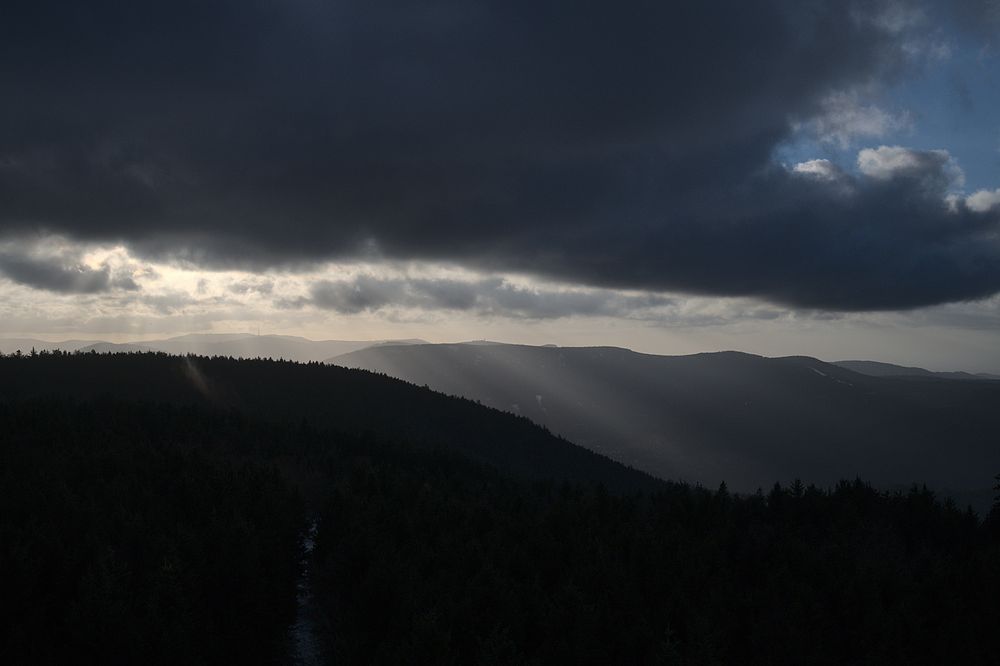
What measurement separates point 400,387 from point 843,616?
8730 cm

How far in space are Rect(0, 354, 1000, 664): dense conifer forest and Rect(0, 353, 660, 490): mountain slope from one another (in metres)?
34.4

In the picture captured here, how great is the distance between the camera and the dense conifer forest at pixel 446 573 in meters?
11.1

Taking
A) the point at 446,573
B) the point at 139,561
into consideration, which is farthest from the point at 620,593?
the point at 139,561

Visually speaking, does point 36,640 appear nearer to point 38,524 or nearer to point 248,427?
point 38,524

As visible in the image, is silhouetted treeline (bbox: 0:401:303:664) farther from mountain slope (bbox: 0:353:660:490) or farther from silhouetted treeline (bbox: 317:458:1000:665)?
mountain slope (bbox: 0:353:660:490)

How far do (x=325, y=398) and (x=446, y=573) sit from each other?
69717mm

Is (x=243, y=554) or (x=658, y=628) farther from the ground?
(x=243, y=554)

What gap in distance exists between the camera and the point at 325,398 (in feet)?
264

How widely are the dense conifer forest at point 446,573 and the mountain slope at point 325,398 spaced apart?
34.4 m

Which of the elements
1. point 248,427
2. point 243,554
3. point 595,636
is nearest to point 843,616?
point 595,636

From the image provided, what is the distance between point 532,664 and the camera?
10461 mm

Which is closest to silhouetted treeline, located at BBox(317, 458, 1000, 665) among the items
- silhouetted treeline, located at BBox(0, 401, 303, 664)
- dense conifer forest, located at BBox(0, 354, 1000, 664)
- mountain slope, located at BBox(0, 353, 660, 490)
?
dense conifer forest, located at BBox(0, 354, 1000, 664)

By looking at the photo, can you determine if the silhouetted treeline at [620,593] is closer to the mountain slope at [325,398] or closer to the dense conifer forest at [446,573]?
the dense conifer forest at [446,573]

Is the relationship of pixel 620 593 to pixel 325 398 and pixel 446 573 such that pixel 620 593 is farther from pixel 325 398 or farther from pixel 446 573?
pixel 325 398
